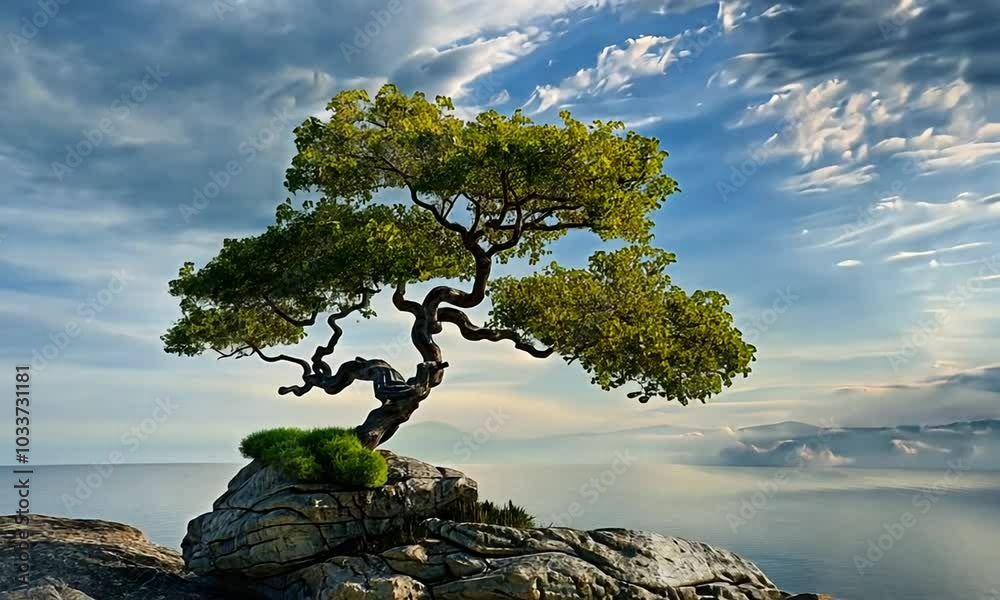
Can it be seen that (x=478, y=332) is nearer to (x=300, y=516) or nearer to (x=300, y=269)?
(x=300, y=269)

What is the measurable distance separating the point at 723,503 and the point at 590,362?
44351 mm

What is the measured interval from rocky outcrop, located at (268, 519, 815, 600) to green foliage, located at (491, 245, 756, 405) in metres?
2.93

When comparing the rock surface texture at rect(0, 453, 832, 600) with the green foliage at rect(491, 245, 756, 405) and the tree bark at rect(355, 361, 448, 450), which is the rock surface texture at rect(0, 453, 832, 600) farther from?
the green foliage at rect(491, 245, 756, 405)

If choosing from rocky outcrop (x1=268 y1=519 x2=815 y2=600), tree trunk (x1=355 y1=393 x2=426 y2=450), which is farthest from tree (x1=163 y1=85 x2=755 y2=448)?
rocky outcrop (x1=268 y1=519 x2=815 y2=600)

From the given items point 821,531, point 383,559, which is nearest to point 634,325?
point 383,559

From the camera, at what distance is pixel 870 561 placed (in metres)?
28.5

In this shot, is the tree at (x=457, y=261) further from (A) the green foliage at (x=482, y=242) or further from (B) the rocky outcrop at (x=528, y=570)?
(B) the rocky outcrop at (x=528, y=570)

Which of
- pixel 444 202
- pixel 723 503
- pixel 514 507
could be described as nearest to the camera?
pixel 514 507

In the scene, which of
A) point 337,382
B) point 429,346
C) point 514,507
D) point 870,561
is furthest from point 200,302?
point 870,561

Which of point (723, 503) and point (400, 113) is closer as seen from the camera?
point (400, 113)

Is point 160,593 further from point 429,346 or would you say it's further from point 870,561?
point 870,561

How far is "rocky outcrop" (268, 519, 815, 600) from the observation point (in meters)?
12.0

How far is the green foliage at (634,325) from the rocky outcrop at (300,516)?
3285mm

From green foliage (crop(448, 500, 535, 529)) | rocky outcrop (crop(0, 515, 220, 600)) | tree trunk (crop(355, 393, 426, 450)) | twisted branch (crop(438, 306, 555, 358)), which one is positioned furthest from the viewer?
twisted branch (crop(438, 306, 555, 358))
